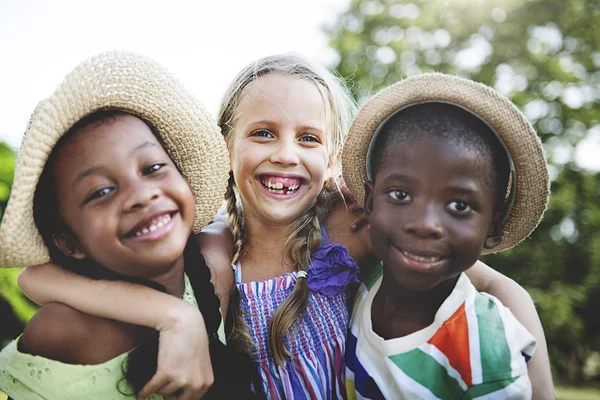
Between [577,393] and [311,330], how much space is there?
26.0 ft

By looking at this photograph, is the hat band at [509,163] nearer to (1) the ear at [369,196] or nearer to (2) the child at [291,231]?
(1) the ear at [369,196]

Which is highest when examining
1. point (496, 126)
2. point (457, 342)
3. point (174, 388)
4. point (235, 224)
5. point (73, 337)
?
point (496, 126)

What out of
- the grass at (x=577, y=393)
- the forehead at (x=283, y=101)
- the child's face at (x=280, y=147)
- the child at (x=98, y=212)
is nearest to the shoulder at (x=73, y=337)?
the child at (x=98, y=212)

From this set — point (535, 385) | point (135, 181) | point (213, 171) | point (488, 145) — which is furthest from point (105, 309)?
point (535, 385)

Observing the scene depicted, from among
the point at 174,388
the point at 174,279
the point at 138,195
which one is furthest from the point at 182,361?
the point at 138,195

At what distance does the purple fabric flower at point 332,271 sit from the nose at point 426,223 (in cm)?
63

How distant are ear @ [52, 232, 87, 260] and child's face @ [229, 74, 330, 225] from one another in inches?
32.0

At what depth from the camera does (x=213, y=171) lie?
2012 millimetres

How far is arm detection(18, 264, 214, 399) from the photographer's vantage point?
1.66 metres

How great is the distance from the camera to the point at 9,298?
3.75 metres

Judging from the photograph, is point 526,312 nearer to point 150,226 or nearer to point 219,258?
point 219,258

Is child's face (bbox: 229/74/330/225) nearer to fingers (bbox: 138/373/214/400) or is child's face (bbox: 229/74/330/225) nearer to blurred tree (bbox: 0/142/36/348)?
fingers (bbox: 138/373/214/400)

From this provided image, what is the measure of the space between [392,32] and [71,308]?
33.8ft

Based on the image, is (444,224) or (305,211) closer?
(444,224)
